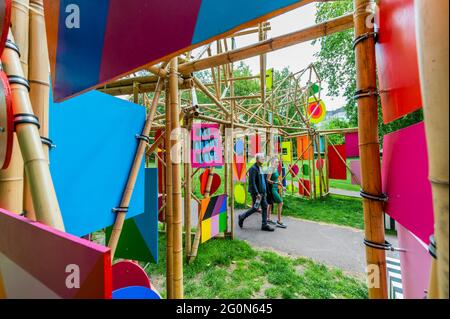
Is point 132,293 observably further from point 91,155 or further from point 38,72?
point 38,72

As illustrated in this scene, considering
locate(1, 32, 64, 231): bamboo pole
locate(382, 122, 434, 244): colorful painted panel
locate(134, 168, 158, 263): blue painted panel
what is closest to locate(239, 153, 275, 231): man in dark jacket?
locate(134, 168, 158, 263): blue painted panel

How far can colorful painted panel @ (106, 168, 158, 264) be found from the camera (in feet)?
8.08

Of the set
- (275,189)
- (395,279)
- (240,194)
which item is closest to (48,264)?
(395,279)

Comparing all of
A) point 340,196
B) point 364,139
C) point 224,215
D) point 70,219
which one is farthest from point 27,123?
point 340,196

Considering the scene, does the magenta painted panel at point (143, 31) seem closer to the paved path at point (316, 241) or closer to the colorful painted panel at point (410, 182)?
the colorful painted panel at point (410, 182)

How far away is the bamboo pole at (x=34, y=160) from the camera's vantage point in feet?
2.35

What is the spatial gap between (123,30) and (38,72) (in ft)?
1.74

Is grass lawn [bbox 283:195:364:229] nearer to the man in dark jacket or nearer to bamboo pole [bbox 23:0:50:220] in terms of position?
the man in dark jacket

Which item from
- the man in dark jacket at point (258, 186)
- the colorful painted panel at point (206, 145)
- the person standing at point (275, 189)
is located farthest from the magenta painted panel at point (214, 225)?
the person standing at point (275, 189)

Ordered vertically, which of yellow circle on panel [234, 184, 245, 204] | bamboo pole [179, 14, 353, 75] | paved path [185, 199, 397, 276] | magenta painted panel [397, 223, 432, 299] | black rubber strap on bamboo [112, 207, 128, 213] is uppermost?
bamboo pole [179, 14, 353, 75]

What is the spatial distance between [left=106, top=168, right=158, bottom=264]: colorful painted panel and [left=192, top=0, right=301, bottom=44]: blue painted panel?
1.94 metres

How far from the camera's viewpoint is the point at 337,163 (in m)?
8.26

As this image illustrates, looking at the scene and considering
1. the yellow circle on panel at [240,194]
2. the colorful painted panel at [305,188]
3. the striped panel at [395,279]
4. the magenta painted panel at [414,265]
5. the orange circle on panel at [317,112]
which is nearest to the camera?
the magenta painted panel at [414,265]

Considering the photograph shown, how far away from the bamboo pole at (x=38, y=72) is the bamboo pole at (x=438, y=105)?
1.52 meters
